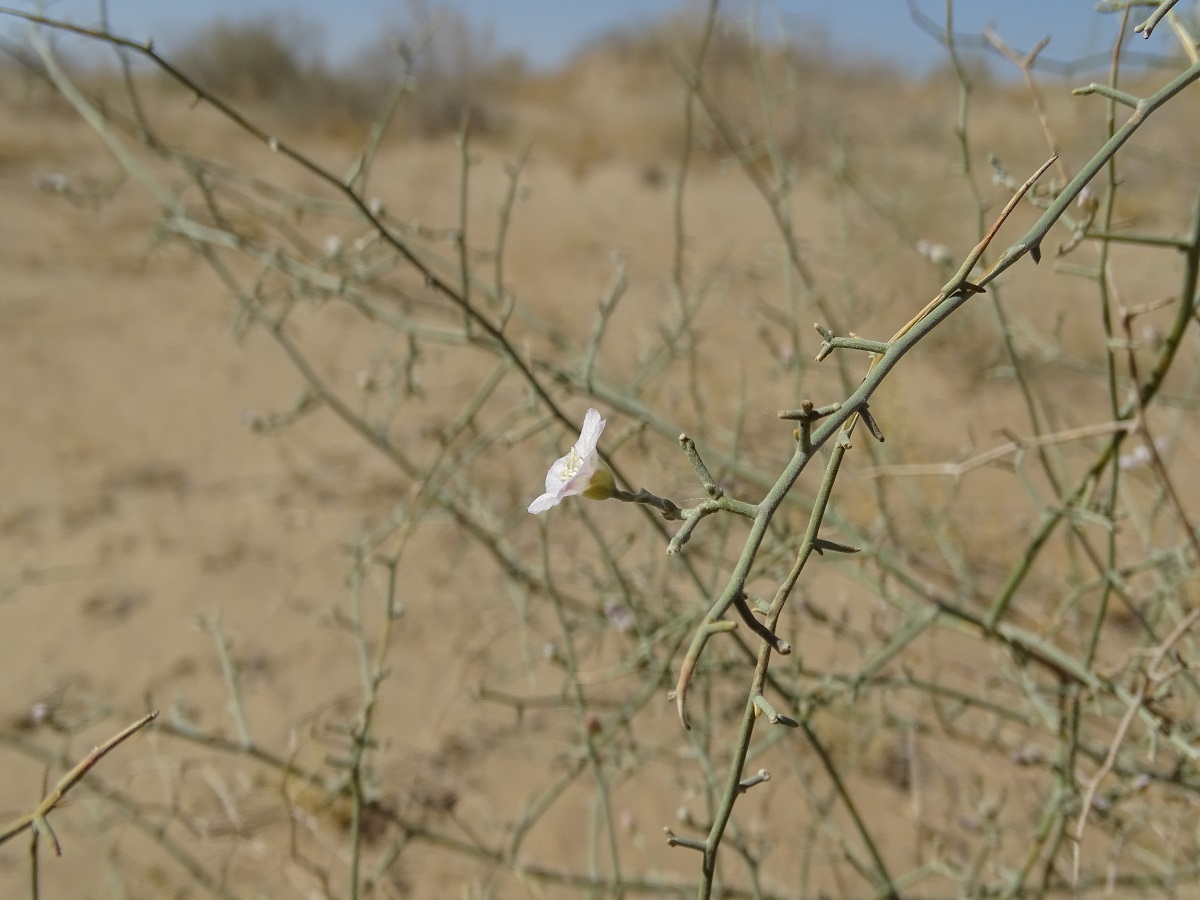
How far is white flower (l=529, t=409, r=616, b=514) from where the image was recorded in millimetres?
675

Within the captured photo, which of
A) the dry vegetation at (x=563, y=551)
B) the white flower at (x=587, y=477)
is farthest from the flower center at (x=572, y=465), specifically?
the dry vegetation at (x=563, y=551)

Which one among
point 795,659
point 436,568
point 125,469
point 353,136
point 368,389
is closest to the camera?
point 795,659

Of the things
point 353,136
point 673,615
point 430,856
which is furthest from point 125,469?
point 353,136

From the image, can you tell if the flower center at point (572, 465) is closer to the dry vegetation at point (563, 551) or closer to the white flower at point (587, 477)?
the white flower at point (587, 477)

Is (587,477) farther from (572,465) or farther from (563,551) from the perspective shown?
(563,551)

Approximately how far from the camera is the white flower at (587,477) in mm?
675

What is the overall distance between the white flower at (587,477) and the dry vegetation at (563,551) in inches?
9.9

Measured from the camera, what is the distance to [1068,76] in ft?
4.52

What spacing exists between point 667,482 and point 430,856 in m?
1.26

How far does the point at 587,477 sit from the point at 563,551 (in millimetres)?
2851

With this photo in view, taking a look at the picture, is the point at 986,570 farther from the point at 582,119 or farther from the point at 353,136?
the point at 582,119

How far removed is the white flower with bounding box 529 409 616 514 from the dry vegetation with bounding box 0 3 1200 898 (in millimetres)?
252

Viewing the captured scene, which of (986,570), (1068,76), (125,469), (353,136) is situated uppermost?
(353,136)

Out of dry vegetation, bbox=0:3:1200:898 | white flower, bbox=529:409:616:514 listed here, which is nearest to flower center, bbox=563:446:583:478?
white flower, bbox=529:409:616:514
